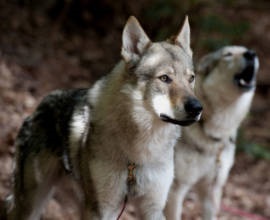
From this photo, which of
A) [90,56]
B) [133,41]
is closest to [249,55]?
[133,41]

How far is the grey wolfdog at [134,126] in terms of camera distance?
402 cm

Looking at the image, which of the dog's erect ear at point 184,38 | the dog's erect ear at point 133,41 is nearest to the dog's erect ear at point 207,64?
the dog's erect ear at point 184,38

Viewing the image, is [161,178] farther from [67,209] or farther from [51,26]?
[51,26]

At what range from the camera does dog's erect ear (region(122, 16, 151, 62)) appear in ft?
13.7

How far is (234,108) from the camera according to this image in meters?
6.09

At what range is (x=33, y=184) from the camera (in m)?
4.82

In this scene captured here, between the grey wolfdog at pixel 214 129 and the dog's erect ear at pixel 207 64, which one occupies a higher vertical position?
the dog's erect ear at pixel 207 64

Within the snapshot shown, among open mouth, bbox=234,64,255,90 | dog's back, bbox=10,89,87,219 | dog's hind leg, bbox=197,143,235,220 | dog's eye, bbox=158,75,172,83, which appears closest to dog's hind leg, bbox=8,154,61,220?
dog's back, bbox=10,89,87,219

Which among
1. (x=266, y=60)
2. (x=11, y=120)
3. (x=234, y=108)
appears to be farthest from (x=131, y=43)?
(x=266, y=60)

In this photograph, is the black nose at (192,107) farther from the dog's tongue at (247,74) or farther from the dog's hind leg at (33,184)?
the dog's tongue at (247,74)

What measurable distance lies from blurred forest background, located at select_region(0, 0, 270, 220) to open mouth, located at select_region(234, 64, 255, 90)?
232 cm

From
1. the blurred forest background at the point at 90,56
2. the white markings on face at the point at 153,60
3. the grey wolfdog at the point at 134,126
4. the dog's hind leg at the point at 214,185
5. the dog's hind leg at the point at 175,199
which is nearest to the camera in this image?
the grey wolfdog at the point at 134,126

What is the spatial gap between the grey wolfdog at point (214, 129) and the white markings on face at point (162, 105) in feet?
6.34

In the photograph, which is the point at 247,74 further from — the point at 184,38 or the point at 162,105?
the point at 162,105
